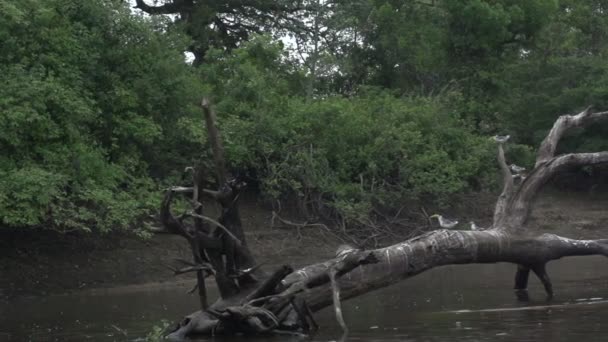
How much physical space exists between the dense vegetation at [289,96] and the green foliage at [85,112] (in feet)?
0.13

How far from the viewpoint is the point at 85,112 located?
68.2 ft

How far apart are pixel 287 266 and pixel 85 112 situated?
865 centimetres

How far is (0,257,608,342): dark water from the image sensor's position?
531 inches

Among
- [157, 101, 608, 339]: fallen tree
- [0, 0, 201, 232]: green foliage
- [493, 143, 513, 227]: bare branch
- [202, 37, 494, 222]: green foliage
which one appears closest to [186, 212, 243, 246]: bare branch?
[157, 101, 608, 339]: fallen tree

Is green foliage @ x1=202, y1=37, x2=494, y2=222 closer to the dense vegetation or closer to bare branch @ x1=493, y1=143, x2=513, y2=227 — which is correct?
the dense vegetation

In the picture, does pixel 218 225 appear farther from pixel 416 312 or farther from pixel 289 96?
pixel 289 96

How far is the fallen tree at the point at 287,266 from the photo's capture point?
13328mm

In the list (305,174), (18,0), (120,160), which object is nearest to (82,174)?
(120,160)

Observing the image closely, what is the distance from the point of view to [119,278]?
71.1ft

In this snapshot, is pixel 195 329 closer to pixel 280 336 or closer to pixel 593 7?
pixel 280 336

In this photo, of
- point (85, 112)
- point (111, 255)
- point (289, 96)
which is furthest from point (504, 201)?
point (289, 96)

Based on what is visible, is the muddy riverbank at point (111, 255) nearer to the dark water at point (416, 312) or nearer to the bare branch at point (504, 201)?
the dark water at point (416, 312)

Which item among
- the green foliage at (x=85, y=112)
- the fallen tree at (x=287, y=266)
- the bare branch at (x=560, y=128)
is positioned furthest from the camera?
the green foliage at (x=85, y=112)

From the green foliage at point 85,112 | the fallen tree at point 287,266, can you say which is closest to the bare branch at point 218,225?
the fallen tree at point 287,266
